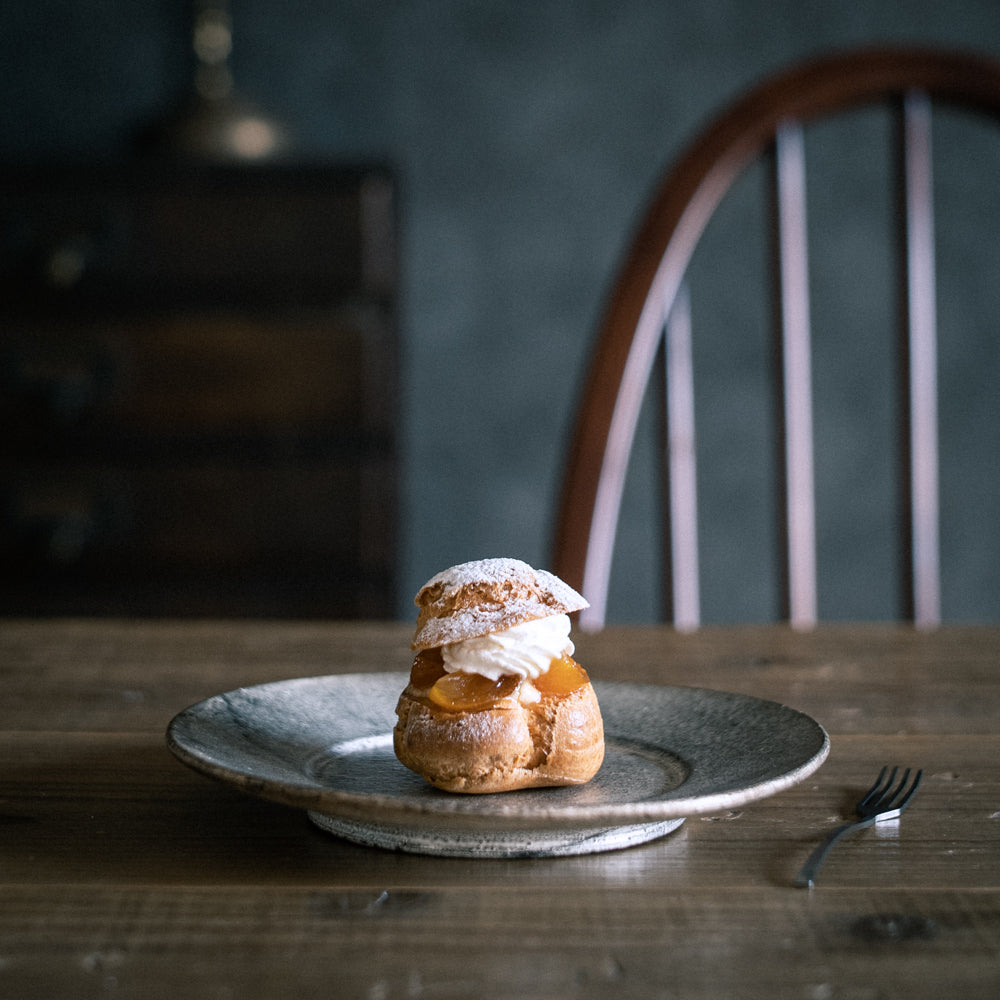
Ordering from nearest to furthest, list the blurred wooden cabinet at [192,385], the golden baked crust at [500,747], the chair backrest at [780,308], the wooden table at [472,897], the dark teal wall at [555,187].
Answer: the wooden table at [472,897]
the golden baked crust at [500,747]
the chair backrest at [780,308]
the blurred wooden cabinet at [192,385]
the dark teal wall at [555,187]

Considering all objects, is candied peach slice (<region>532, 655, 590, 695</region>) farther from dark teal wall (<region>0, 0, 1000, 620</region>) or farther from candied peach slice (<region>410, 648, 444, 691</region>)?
dark teal wall (<region>0, 0, 1000, 620</region>)

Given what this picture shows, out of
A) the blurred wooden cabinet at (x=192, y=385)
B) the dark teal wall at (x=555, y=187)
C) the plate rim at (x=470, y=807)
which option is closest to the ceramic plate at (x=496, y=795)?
the plate rim at (x=470, y=807)

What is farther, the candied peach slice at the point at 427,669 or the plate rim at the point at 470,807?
the candied peach slice at the point at 427,669

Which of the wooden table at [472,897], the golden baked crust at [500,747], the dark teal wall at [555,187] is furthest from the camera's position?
the dark teal wall at [555,187]

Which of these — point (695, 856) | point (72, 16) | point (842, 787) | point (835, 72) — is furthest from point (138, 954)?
point (72, 16)

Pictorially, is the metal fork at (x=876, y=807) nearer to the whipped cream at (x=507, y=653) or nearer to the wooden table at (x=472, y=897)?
the wooden table at (x=472, y=897)

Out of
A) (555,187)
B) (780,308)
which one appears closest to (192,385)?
(555,187)

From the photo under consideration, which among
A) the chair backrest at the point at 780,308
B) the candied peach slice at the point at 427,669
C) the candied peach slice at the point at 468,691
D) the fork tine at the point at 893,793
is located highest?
the chair backrest at the point at 780,308
